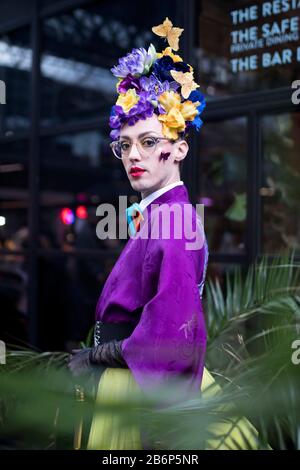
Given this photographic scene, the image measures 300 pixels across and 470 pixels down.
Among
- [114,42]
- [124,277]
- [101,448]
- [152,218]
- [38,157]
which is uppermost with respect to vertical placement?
[114,42]

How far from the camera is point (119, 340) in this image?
6.30ft

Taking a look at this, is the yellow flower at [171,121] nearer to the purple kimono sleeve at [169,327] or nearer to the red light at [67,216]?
the purple kimono sleeve at [169,327]

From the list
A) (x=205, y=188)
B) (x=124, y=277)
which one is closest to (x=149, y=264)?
(x=124, y=277)

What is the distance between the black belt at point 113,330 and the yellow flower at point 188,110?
646 mm

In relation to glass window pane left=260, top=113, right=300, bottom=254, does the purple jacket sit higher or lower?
lower

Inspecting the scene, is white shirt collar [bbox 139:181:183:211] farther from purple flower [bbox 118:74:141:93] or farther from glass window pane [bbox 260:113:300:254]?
glass window pane [bbox 260:113:300:254]

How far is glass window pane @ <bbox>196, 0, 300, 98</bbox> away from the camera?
3535 mm

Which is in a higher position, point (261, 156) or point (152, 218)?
point (261, 156)

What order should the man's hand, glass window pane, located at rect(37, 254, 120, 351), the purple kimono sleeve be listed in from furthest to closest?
glass window pane, located at rect(37, 254, 120, 351), the man's hand, the purple kimono sleeve

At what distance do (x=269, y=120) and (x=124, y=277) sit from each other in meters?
2.06

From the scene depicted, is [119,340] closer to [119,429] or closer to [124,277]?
[124,277]

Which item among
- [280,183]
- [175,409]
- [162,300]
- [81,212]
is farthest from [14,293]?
[175,409]

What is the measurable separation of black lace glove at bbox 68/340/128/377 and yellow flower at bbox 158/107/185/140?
63 centimetres

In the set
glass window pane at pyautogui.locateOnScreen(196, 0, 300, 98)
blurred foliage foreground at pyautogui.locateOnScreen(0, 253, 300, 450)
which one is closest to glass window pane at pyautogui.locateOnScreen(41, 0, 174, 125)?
glass window pane at pyautogui.locateOnScreen(196, 0, 300, 98)
